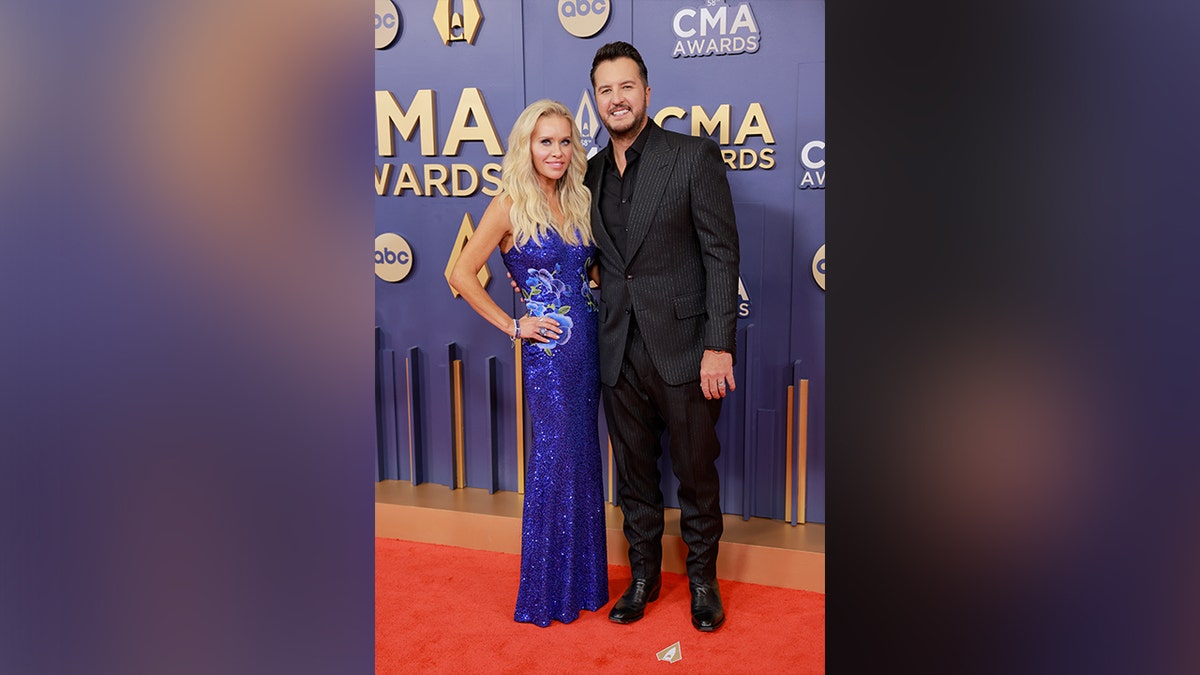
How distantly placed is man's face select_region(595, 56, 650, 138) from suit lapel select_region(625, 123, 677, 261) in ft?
0.32

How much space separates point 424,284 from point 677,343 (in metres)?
1.39

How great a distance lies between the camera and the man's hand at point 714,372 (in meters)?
2.62

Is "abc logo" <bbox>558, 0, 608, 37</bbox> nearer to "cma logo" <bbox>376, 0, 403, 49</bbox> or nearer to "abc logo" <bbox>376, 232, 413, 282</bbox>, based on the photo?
"cma logo" <bbox>376, 0, 403, 49</bbox>

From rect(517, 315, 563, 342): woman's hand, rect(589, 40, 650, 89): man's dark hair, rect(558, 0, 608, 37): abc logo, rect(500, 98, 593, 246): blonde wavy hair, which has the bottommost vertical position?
rect(517, 315, 563, 342): woman's hand

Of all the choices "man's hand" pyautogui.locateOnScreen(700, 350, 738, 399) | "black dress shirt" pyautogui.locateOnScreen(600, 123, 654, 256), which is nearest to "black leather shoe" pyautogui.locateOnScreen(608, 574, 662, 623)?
"man's hand" pyautogui.locateOnScreen(700, 350, 738, 399)

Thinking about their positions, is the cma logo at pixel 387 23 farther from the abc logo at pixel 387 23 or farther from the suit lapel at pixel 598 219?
the suit lapel at pixel 598 219

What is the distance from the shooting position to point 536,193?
2701mm

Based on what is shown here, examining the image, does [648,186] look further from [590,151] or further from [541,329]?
[590,151]

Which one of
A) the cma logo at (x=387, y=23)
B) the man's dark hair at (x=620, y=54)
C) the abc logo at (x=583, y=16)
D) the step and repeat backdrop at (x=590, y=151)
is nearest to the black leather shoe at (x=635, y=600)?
the step and repeat backdrop at (x=590, y=151)

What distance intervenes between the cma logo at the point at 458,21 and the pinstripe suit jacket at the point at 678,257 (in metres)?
1.10

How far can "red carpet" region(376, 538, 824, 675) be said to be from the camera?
2504 millimetres

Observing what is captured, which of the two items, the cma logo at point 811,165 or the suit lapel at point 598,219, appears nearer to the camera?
the suit lapel at point 598,219

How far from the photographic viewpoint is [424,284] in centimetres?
365
